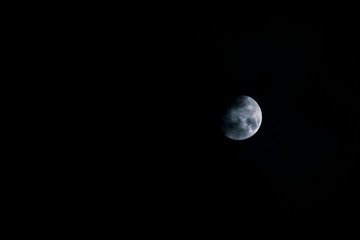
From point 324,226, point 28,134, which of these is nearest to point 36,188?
point 28,134

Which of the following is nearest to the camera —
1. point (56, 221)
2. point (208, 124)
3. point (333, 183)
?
point (56, 221)

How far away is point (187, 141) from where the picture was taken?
20.7 feet

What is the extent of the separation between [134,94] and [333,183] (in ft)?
24.3

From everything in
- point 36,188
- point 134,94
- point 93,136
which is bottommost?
point 36,188

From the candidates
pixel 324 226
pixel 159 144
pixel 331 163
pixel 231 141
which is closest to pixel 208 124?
pixel 231 141

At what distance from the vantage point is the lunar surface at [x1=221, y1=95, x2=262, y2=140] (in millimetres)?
5109

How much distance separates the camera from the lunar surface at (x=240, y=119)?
16.8 feet

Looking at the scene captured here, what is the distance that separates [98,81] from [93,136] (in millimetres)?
1329

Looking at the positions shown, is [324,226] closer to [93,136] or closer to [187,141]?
[187,141]

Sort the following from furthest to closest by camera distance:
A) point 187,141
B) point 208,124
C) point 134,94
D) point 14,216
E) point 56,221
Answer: point 187,141 → point 208,124 → point 134,94 → point 56,221 → point 14,216

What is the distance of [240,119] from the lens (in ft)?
16.8

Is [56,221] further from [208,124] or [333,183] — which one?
[333,183]

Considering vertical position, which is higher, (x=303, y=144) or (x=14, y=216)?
(x=303, y=144)

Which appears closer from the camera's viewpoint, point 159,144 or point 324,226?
point 159,144
